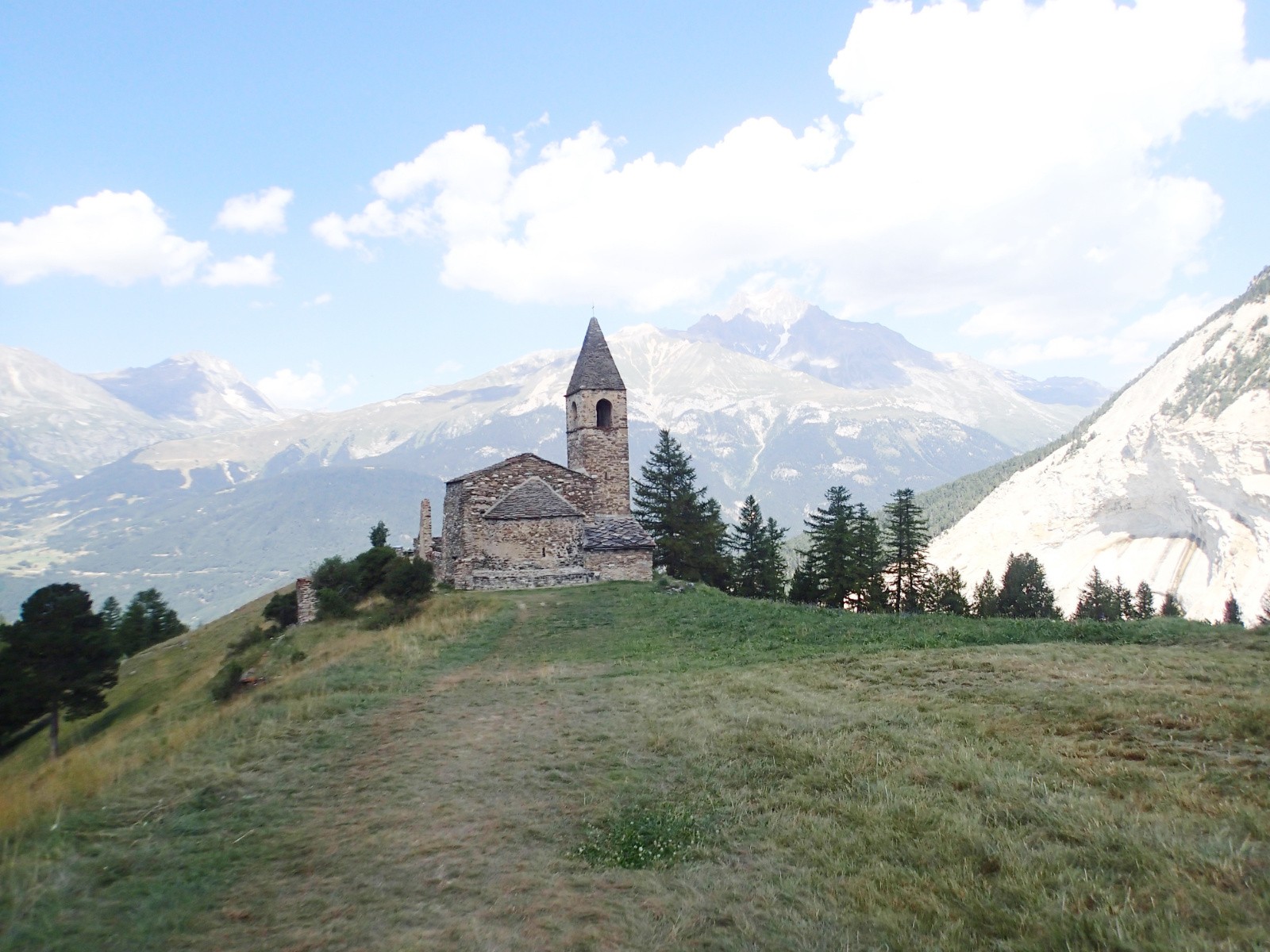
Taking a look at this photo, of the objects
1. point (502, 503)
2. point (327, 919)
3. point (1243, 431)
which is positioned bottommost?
point (327, 919)

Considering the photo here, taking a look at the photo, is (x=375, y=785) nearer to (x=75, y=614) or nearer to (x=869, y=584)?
(x=75, y=614)

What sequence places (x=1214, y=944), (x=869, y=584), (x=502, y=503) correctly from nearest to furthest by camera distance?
(x=1214, y=944)
(x=502, y=503)
(x=869, y=584)

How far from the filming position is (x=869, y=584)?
4675 cm

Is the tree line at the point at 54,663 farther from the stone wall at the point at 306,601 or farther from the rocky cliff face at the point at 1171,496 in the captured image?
the rocky cliff face at the point at 1171,496

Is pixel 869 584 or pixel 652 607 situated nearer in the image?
pixel 652 607

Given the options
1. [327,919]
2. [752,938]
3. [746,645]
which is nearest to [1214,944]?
[752,938]

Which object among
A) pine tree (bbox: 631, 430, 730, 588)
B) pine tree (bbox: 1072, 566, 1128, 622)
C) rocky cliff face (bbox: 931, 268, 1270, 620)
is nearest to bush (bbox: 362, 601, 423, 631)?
pine tree (bbox: 631, 430, 730, 588)

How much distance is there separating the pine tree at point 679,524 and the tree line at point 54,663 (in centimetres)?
2897

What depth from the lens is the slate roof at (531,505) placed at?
32406mm

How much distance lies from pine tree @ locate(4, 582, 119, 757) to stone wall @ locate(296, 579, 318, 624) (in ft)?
23.8

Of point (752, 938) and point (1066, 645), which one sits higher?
point (1066, 645)

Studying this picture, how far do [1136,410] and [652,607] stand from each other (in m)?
172

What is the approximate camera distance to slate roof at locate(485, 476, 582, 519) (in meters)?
32.4

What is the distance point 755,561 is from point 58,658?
38965mm
